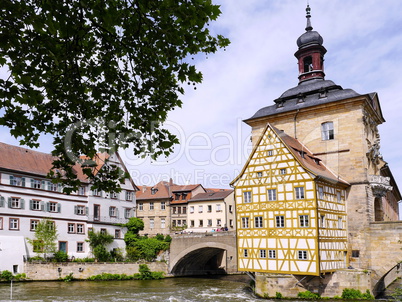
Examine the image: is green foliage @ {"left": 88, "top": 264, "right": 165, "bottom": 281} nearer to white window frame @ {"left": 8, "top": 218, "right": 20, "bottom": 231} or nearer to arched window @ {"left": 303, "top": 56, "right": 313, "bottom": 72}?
white window frame @ {"left": 8, "top": 218, "right": 20, "bottom": 231}

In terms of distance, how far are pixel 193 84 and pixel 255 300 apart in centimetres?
2188

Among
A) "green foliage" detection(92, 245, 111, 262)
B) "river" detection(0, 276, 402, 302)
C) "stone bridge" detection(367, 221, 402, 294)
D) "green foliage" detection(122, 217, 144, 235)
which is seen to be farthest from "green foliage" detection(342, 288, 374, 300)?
"green foliage" detection(122, 217, 144, 235)

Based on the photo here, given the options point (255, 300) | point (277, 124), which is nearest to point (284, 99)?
point (277, 124)

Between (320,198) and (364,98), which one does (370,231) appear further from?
(364,98)

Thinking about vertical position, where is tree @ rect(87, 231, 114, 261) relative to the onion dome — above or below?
below

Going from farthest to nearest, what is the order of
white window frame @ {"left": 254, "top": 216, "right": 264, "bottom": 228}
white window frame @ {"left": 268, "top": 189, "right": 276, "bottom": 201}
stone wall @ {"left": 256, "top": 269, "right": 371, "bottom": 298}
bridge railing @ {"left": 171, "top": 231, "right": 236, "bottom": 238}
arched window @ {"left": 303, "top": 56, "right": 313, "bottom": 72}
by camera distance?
bridge railing @ {"left": 171, "top": 231, "right": 236, "bottom": 238} < arched window @ {"left": 303, "top": 56, "right": 313, "bottom": 72} < white window frame @ {"left": 254, "top": 216, "right": 264, "bottom": 228} < white window frame @ {"left": 268, "top": 189, "right": 276, "bottom": 201} < stone wall @ {"left": 256, "top": 269, "right": 371, "bottom": 298}

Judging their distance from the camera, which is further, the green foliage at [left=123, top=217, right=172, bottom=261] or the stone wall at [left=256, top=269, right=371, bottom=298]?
the green foliage at [left=123, top=217, right=172, bottom=261]

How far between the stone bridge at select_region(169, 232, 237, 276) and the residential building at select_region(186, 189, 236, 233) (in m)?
6.62

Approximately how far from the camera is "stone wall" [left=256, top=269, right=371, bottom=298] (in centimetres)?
2614

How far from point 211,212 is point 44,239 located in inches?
968

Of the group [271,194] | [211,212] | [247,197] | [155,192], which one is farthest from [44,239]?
[211,212]

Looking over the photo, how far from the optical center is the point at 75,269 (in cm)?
3572

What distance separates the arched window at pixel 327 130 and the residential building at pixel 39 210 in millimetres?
16065

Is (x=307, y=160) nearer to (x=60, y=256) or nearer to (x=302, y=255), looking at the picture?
(x=302, y=255)
